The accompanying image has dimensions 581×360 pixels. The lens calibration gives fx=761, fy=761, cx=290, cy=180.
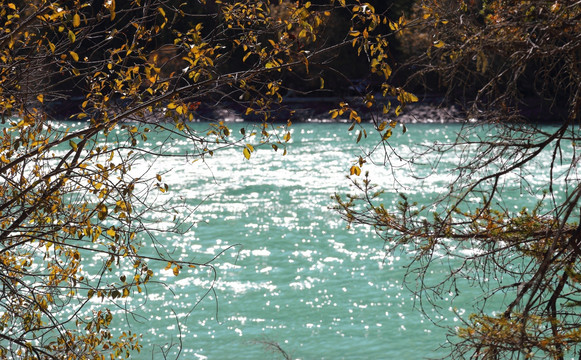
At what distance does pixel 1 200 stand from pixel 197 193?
16.6 m

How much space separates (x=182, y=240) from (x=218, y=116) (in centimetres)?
2811

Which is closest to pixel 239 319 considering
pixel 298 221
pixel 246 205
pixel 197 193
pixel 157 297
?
pixel 157 297

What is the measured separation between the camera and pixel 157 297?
12.8 m

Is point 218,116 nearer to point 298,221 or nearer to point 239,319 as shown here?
point 298,221

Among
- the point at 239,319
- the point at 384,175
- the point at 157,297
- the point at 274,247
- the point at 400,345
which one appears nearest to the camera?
the point at 400,345

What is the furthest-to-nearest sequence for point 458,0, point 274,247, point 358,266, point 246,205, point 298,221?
point 246,205
point 298,221
point 274,247
point 358,266
point 458,0

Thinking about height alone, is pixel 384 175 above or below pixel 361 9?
above

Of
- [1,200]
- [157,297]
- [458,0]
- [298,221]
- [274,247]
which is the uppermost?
[298,221]

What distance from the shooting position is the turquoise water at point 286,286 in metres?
10.7

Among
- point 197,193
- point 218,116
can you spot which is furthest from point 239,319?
point 218,116

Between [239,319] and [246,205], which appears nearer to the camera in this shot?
[239,319]

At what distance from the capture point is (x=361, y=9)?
3.51 metres

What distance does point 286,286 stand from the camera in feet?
44.1

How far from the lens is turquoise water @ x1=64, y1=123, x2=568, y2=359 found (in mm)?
10711
